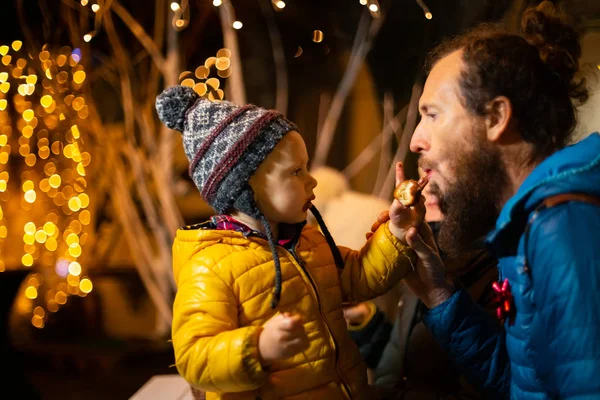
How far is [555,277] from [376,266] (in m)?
0.43

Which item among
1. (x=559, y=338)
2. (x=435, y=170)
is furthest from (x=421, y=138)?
(x=559, y=338)

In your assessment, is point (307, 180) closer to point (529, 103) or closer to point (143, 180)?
point (529, 103)

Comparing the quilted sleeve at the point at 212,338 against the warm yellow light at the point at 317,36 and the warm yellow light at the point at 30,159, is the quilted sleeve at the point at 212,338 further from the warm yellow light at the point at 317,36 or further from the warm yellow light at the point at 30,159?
the warm yellow light at the point at 30,159

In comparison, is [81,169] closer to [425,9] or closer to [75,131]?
[75,131]

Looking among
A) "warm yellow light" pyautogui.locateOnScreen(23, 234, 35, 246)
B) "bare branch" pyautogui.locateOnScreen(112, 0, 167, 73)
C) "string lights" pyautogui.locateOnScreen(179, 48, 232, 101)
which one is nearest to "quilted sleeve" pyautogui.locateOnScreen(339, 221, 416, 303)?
"string lights" pyautogui.locateOnScreen(179, 48, 232, 101)

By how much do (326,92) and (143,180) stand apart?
93 centimetres

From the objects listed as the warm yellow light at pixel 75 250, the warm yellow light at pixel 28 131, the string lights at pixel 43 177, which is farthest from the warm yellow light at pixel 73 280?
the warm yellow light at pixel 28 131

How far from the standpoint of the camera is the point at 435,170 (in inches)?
46.4

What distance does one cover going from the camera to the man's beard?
1135 millimetres

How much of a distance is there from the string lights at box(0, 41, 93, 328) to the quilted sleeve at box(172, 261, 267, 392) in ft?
5.47

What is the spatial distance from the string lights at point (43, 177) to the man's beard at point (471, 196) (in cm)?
185

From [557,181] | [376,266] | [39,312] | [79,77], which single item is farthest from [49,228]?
[557,181]

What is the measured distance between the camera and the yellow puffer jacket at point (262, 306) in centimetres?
95

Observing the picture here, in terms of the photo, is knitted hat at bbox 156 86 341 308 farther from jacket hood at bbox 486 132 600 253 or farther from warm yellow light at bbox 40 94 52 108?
warm yellow light at bbox 40 94 52 108
